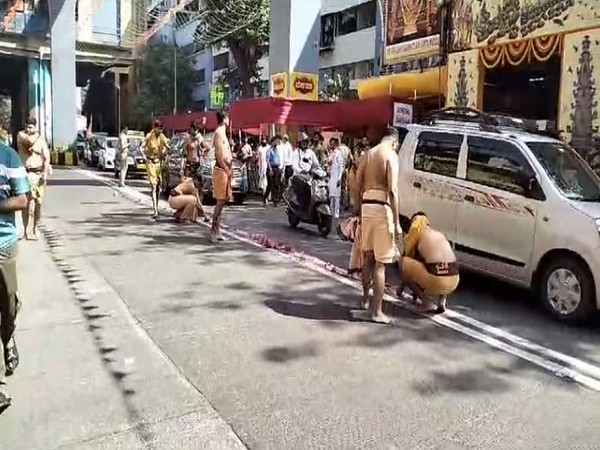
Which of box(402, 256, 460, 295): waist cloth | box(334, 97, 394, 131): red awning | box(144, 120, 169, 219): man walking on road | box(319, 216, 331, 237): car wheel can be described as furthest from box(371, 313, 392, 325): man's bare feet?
box(334, 97, 394, 131): red awning

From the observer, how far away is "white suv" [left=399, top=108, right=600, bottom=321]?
6.53m

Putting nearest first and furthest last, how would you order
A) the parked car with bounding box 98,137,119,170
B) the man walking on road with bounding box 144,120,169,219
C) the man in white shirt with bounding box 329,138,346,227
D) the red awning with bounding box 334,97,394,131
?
the man in white shirt with bounding box 329,138,346,227
the man walking on road with bounding box 144,120,169,219
the red awning with bounding box 334,97,394,131
the parked car with bounding box 98,137,119,170

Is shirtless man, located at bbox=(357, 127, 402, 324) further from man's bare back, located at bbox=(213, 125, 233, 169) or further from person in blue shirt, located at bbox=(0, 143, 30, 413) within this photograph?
man's bare back, located at bbox=(213, 125, 233, 169)

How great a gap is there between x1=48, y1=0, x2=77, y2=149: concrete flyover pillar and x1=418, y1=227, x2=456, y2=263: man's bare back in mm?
31154

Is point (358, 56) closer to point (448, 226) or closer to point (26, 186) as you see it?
point (448, 226)

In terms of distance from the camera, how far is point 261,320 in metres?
6.34

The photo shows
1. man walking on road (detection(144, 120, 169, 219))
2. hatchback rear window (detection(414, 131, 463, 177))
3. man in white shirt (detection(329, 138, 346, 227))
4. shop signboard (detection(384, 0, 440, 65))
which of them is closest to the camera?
hatchback rear window (detection(414, 131, 463, 177))

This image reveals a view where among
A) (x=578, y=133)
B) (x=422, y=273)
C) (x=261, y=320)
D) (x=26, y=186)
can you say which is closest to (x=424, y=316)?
(x=422, y=273)

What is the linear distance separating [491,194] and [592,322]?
166 centimetres

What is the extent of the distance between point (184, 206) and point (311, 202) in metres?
2.42

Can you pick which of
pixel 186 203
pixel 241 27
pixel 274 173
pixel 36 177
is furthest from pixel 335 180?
pixel 241 27

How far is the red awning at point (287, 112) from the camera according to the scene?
18516 mm

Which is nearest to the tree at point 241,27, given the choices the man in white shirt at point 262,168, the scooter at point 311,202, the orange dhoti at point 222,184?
the man in white shirt at point 262,168

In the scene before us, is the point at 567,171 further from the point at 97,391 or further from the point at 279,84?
the point at 279,84
